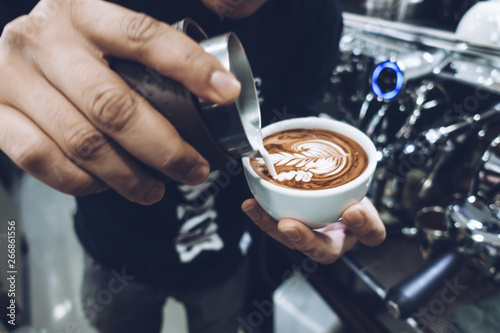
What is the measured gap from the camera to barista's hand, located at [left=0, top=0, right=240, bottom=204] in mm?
449

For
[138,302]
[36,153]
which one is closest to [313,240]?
[36,153]

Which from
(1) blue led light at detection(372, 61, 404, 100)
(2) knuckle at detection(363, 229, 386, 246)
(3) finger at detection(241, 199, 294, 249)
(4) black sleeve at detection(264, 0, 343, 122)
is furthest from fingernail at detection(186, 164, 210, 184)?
(4) black sleeve at detection(264, 0, 343, 122)

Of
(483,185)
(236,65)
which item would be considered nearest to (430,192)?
(483,185)

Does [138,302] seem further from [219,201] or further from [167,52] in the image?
[167,52]

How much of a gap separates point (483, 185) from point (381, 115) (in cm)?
31

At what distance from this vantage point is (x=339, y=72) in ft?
4.04

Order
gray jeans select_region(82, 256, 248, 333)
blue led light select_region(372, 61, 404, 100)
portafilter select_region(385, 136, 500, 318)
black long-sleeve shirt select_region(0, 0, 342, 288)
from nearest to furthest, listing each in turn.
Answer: portafilter select_region(385, 136, 500, 318)
blue led light select_region(372, 61, 404, 100)
black long-sleeve shirt select_region(0, 0, 342, 288)
gray jeans select_region(82, 256, 248, 333)

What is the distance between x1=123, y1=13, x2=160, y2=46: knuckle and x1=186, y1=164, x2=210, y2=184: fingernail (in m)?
0.20

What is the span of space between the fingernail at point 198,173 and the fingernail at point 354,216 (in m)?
0.30

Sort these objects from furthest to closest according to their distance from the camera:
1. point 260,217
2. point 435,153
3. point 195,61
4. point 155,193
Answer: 1. point 435,153
2. point 260,217
3. point 155,193
4. point 195,61

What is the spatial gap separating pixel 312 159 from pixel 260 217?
0.63 feet

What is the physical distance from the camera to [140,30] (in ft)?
1.47

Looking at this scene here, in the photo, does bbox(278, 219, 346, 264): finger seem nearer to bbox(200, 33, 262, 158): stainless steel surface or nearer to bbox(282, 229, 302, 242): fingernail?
bbox(282, 229, 302, 242): fingernail

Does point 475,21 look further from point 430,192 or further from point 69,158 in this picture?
point 69,158
